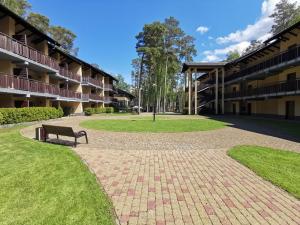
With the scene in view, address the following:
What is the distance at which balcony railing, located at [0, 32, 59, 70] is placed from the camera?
695 inches

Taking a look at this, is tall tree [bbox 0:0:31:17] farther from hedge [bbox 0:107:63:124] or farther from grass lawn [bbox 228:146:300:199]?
grass lawn [bbox 228:146:300:199]

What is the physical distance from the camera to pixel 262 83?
32562mm

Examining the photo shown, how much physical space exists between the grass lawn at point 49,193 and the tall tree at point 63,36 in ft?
165

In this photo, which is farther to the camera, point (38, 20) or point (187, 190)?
point (38, 20)

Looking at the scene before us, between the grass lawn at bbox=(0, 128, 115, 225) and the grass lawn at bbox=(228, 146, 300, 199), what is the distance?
419 centimetres

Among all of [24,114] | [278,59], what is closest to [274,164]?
[24,114]

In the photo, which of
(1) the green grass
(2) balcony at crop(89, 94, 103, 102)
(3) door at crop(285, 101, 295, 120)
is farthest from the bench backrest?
(2) balcony at crop(89, 94, 103, 102)

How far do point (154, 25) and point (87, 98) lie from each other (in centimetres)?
2290

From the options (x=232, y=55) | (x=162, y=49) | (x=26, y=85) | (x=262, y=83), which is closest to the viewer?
(x=26, y=85)

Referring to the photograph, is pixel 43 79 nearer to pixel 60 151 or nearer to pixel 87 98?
pixel 87 98

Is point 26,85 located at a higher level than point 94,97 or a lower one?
higher

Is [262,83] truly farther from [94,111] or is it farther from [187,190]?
[187,190]

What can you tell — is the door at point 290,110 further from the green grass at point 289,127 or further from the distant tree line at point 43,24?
the distant tree line at point 43,24

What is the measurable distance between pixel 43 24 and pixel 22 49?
30.1 meters
